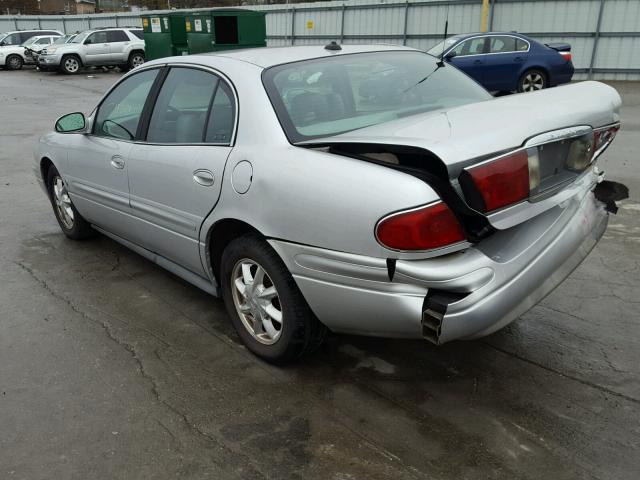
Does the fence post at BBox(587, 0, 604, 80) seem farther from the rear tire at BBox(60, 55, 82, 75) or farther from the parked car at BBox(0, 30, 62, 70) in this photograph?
the parked car at BBox(0, 30, 62, 70)

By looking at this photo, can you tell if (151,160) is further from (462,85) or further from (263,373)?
(462,85)

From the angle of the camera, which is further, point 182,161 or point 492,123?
point 182,161

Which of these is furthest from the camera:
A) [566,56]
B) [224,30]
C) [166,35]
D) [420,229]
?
[166,35]

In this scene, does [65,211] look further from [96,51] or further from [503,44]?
[96,51]

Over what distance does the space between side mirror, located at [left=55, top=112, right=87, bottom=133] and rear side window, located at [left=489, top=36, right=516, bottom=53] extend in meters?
11.6

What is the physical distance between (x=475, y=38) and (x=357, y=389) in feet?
41.9

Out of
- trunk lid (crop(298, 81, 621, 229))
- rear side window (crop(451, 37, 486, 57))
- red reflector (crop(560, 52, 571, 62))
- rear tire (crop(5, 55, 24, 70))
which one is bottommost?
rear tire (crop(5, 55, 24, 70))

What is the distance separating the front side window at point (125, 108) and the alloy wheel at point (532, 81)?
1194 centimetres

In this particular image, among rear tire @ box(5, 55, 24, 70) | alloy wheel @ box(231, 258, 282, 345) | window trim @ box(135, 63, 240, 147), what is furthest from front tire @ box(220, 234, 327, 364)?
rear tire @ box(5, 55, 24, 70)

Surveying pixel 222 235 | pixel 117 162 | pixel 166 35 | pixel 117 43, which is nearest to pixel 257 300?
pixel 222 235

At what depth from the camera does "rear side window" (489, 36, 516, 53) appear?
13938 mm

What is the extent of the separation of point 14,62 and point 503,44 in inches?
927

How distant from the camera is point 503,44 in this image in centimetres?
1395

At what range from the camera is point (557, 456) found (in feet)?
8.01
